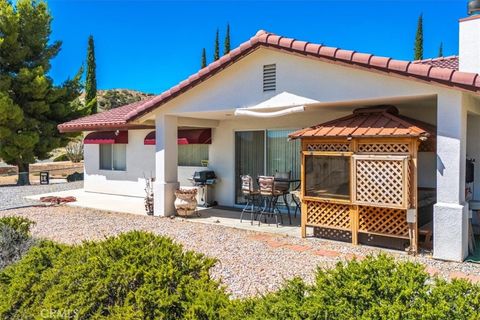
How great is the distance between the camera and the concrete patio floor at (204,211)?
1244 cm

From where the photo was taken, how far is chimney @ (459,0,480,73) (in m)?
10.4

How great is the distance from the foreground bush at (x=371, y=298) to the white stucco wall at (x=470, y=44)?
8.87 metres

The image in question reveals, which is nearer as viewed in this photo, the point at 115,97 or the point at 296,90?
the point at 296,90

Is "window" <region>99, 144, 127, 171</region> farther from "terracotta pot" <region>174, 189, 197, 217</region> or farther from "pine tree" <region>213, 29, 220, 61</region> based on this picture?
"pine tree" <region>213, 29, 220, 61</region>

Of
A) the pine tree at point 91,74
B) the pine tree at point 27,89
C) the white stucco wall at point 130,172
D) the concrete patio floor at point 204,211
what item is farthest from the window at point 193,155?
the pine tree at point 91,74

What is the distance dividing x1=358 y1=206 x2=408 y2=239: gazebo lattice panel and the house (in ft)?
2.67

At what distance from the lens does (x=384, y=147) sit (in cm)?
965

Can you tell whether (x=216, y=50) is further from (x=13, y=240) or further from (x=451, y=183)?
(x=13, y=240)

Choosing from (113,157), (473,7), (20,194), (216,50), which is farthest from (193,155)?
(216,50)

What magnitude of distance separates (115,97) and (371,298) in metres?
88.8

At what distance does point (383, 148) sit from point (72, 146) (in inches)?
1670

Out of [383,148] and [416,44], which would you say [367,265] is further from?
[416,44]

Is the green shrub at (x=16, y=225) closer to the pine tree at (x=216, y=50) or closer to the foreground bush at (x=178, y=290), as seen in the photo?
the foreground bush at (x=178, y=290)

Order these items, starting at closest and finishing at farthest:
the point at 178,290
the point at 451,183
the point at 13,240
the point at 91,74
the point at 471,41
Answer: the point at 178,290 → the point at 13,240 → the point at 451,183 → the point at 471,41 → the point at 91,74
